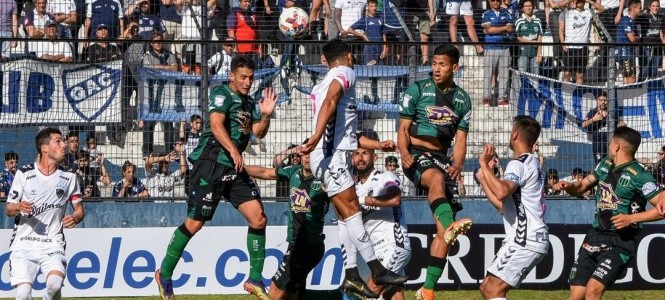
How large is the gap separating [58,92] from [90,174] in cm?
120

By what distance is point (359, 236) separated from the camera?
10.9 metres

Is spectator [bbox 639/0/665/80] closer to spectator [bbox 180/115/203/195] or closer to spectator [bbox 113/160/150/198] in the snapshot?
spectator [bbox 180/115/203/195]

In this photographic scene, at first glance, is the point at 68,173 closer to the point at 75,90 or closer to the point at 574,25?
the point at 75,90

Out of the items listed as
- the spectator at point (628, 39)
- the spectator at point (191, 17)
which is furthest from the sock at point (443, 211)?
the spectator at point (628, 39)

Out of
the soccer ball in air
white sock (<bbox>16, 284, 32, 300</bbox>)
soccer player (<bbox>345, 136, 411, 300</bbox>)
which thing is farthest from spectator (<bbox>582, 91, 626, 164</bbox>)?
white sock (<bbox>16, 284, 32, 300</bbox>)

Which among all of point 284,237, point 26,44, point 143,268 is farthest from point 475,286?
point 26,44

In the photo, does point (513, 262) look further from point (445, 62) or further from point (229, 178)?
point (229, 178)

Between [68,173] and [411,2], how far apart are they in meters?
7.90

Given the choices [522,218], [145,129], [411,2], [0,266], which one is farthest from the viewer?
[411,2]

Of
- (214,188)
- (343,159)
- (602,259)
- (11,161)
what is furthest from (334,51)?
(11,161)

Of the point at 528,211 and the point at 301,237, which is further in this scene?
the point at 301,237

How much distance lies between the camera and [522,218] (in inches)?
432

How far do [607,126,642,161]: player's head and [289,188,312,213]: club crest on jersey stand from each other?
129 inches

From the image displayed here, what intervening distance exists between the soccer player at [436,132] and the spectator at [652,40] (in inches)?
212
